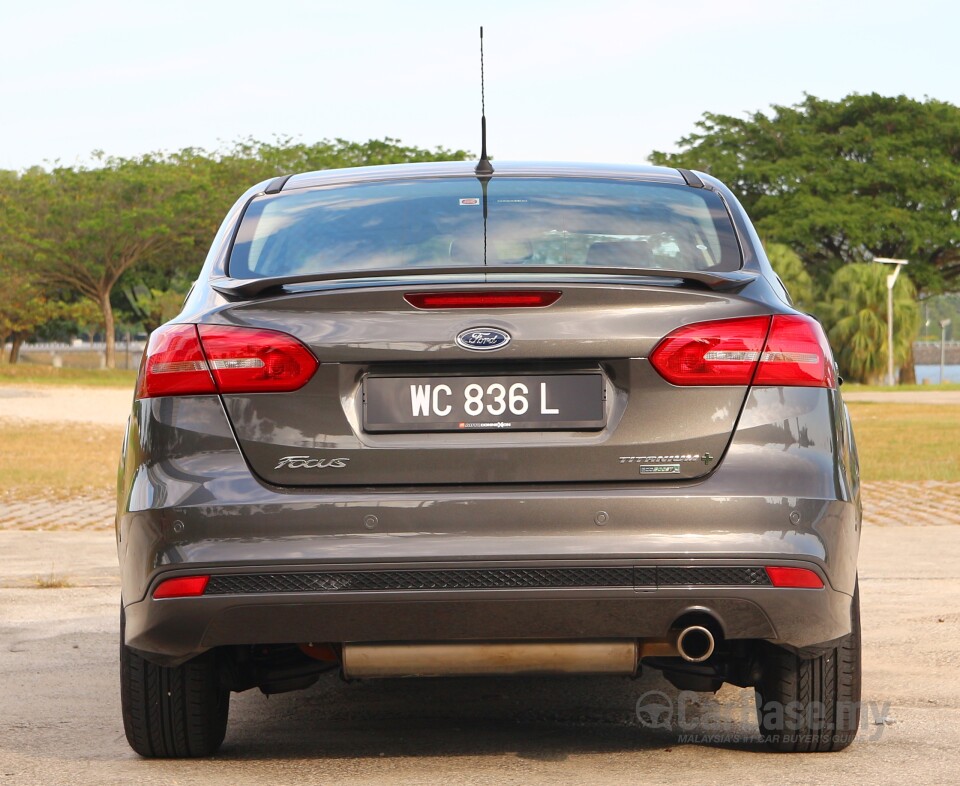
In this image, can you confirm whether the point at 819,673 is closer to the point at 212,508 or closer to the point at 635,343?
the point at 635,343

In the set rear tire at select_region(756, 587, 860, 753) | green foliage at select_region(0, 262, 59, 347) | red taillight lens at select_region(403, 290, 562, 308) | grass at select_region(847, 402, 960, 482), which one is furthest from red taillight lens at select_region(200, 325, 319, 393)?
green foliage at select_region(0, 262, 59, 347)

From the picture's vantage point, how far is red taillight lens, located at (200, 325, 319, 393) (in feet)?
12.2

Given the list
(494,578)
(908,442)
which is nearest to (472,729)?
(494,578)

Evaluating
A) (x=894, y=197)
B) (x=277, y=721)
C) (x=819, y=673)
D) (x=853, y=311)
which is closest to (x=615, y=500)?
(x=819, y=673)

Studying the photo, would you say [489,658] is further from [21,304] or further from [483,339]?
[21,304]

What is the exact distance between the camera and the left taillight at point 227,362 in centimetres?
371

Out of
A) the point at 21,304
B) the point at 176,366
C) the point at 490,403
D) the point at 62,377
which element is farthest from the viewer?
the point at 21,304

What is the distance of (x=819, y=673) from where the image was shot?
4.08 metres

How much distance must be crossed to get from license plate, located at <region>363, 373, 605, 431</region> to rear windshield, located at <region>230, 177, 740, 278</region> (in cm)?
40

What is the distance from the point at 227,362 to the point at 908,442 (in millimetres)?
16234

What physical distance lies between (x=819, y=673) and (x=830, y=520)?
535mm

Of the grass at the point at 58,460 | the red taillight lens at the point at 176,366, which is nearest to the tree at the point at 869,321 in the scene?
the grass at the point at 58,460

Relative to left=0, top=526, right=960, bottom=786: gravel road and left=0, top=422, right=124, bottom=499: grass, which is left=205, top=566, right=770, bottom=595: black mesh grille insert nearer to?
left=0, top=526, right=960, bottom=786: gravel road

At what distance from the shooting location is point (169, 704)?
13.5 ft
